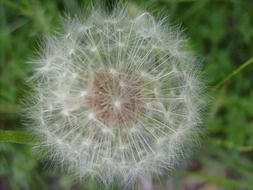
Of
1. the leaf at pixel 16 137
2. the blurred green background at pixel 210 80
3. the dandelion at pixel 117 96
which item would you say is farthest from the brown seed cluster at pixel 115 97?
the blurred green background at pixel 210 80

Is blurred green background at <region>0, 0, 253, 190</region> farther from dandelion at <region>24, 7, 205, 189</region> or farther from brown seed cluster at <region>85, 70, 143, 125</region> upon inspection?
brown seed cluster at <region>85, 70, 143, 125</region>

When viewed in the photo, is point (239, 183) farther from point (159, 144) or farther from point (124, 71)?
point (124, 71)

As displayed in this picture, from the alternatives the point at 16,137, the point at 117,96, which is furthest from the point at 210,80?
the point at 16,137

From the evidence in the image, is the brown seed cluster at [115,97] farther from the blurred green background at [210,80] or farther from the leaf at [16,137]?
the blurred green background at [210,80]

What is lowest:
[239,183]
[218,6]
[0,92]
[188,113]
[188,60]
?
[239,183]

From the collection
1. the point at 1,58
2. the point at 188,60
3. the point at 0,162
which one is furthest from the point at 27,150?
the point at 188,60

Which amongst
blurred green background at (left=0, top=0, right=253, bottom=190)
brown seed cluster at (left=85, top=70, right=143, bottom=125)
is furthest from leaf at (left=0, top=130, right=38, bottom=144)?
blurred green background at (left=0, top=0, right=253, bottom=190)

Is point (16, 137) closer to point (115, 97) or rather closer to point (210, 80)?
point (115, 97)
